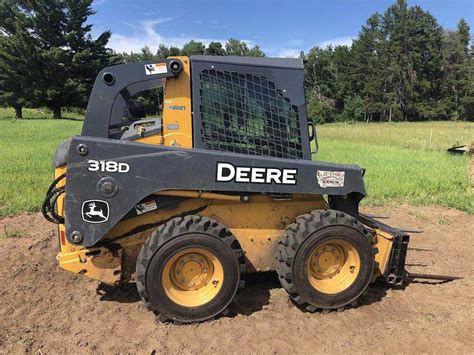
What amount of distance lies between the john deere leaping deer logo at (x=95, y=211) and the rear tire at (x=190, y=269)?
17.2 inches

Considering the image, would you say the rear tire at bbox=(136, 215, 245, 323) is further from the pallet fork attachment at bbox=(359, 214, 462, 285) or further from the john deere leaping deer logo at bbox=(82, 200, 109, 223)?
the pallet fork attachment at bbox=(359, 214, 462, 285)

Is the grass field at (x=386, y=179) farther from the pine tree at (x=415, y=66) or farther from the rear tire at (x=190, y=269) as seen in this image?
the pine tree at (x=415, y=66)

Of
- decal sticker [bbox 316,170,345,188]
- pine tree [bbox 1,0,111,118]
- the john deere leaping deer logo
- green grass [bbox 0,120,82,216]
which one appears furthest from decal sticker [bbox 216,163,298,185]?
pine tree [bbox 1,0,111,118]

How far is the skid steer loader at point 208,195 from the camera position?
3.69m

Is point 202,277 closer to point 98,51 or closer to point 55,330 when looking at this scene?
point 55,330

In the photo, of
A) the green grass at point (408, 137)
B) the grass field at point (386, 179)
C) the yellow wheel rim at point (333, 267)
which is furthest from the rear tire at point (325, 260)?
the green grass at point (408, 137)

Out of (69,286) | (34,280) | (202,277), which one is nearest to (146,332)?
(202,277)

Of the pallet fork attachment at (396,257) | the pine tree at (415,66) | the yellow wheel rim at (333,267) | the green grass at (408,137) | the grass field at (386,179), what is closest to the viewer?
the yellow wheel rim at (333,267)

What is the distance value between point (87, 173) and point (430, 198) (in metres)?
7.69

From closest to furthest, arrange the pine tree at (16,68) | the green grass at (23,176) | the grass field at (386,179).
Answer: the green grass at (23,176) → the grass field at (386,179) → the pine tree at (16,68)

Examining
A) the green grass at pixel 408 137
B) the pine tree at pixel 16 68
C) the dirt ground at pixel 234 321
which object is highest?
the pine tree at pixel 16 68

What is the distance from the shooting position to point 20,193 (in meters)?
8.45

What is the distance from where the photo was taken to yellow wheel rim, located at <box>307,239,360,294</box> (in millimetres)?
4230

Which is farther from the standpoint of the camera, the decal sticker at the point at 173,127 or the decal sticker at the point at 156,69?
the decal sticker at the point at 173,127
